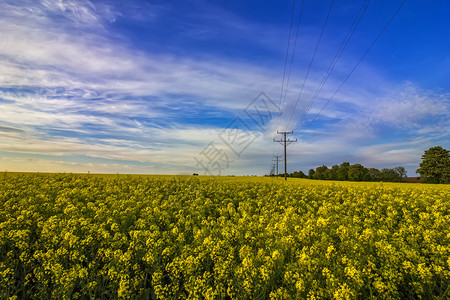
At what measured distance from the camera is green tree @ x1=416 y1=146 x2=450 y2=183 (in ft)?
240

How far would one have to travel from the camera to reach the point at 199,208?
11781mm

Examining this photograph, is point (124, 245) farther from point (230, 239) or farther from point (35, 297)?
point (230, 239)

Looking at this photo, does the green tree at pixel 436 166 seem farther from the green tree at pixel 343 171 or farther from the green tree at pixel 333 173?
the green tree at pixel 333 173

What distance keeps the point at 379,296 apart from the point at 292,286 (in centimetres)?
204

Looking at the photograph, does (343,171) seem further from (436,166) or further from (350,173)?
(436,166)

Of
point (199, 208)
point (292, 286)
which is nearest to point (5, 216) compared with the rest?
point (199, 208)

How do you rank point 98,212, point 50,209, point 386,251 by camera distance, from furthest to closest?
point 50,209 < point 98,212 < point 386,251

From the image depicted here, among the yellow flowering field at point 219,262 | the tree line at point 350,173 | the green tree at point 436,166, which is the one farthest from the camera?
the tree line at point 350,173

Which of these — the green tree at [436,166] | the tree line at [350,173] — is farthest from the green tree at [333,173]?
the green tree at [436,166]

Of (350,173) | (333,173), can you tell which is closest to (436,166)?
(350,173)

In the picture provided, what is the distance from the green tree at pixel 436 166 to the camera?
240 ft

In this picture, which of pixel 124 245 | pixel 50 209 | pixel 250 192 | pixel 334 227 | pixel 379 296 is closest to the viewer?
pixel 379 296

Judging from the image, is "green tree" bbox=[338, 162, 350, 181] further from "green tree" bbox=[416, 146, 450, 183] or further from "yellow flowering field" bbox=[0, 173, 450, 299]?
"yellow flowering field" bbox=[0, 173, 450, 299]

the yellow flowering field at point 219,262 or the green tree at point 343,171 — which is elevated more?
the green tree at point 343,171
